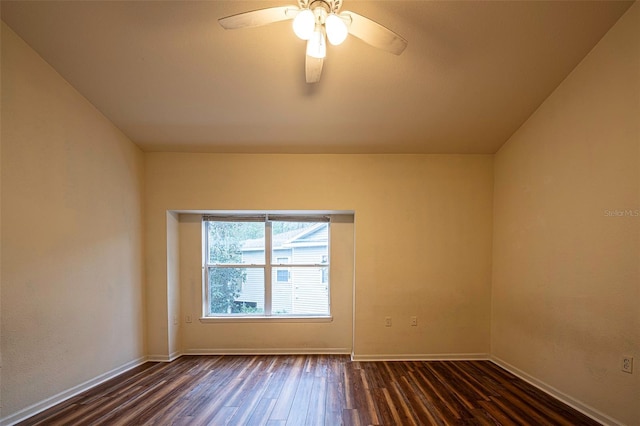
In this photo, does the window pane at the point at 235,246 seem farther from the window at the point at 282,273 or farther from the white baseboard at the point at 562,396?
the white baseboard at the point at 562,396

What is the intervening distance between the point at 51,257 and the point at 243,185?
189 centimetres

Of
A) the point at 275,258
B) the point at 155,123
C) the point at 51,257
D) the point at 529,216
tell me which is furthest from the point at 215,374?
the point at 529,216

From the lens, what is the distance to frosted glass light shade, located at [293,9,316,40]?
1.50m

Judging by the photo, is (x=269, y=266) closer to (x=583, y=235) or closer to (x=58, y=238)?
(x=58, y=238)

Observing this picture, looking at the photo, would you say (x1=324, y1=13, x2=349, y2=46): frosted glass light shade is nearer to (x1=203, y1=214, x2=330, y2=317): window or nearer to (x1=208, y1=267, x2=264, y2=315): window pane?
(x1=203, y1=214, x2=330, y2=317): window

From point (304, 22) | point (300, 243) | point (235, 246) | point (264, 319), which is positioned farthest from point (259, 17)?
point (264, 319)

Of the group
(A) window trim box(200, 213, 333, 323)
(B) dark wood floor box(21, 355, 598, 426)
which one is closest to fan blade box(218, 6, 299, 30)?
(A) window trim box(200, 213, 333, 323)

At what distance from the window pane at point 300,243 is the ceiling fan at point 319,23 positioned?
2.49 metres

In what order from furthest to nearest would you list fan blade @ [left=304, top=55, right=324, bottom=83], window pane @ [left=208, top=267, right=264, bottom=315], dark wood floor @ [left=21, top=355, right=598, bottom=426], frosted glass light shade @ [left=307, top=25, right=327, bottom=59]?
1. window pane @ [left=208, top=267, right=264, bottom=315]
2. dark wood floor @ [left=21, top=355, right=598, bottom=426]
3. fan blade @ [left=304, top=55, right=324, bottom=83]
4. frosted glass light shade @ [left=307, top=25, right=327, bottom=59]

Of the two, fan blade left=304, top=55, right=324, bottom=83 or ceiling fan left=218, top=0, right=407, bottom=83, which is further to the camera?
fan blade left=304, top=55, right=324, bottom=83

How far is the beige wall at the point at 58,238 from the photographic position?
7.06ft

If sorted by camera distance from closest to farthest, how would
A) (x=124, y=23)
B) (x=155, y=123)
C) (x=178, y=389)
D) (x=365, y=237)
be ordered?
1. (x=124, y=23)
2. (x=178, y=389)
3. (x=155, y=123)
4. (x=365, y=237)

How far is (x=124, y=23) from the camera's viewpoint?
6.72ft

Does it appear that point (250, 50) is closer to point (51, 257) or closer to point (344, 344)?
point (51, 257)
